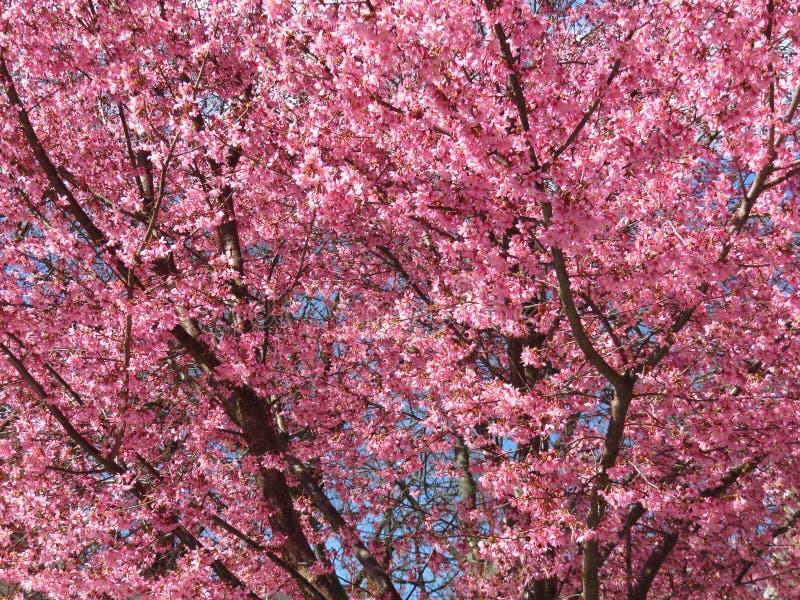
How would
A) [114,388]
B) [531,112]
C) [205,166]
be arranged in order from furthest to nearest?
[205,166], [114,388], [531,112]

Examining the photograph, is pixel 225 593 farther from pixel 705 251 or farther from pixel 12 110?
pixel 705 251

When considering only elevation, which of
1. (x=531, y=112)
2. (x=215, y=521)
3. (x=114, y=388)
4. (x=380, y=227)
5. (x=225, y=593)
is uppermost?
(x=380, y=227)

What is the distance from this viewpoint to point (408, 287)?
9.23m

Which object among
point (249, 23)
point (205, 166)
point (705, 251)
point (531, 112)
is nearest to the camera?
point (531, 112)

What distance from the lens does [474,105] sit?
4.59 metres

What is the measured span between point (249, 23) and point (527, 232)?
4.86 m

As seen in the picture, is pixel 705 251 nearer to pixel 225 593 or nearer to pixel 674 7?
pixel 674 7

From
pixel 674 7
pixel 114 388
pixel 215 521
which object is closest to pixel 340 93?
pixel 674 7

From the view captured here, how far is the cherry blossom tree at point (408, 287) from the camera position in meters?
4.88

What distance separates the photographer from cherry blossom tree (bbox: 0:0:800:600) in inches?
192

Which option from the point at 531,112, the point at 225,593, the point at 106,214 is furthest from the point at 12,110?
the point at 225,593

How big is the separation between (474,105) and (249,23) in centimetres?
492

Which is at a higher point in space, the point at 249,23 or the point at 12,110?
the point at 249,23

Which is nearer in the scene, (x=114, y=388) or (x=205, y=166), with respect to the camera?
(x=114, y=388)
